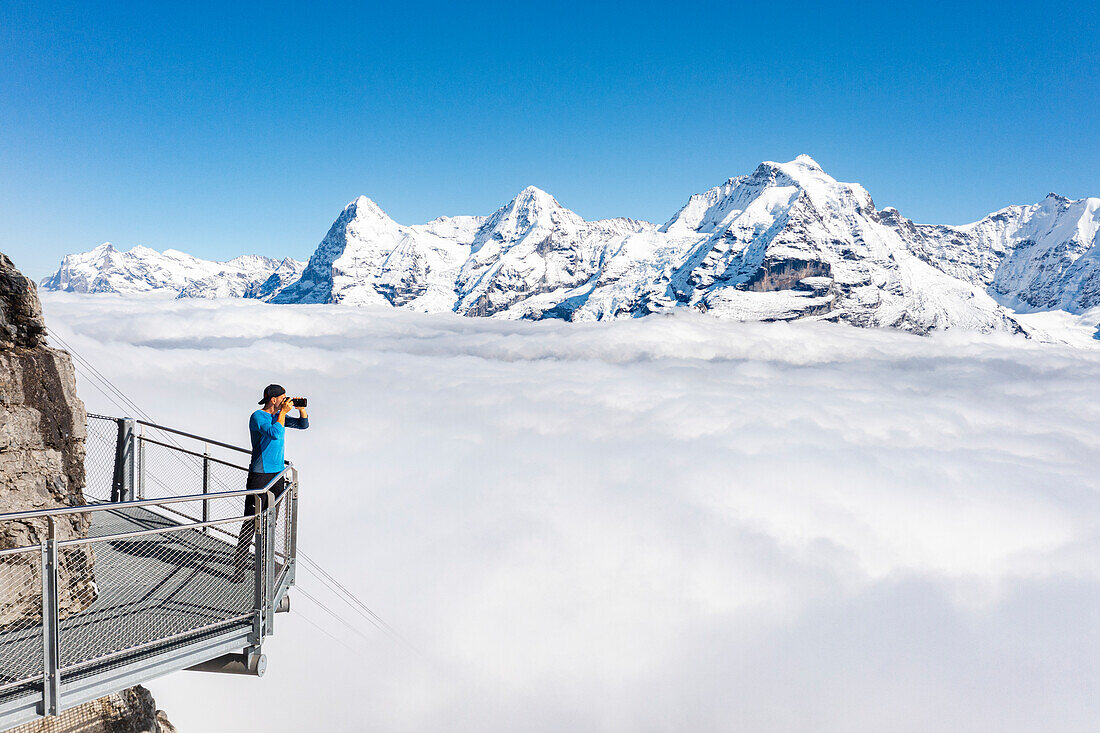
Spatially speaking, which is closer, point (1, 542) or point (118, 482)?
point (1, 542)

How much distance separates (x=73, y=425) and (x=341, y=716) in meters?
203

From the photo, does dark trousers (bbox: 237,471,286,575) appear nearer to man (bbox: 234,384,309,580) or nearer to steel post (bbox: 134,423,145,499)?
man (bbox: 234,384,309,580)

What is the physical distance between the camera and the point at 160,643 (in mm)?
7066

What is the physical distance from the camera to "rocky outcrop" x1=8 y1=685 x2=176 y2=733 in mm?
15309

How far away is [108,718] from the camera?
666 inches

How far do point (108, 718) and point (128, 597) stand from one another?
13.2m

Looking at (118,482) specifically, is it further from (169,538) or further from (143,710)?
(143,710)

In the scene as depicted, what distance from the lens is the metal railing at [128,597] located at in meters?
5.97

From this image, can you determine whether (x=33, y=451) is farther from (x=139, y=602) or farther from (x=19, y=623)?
(x=139, y=602)

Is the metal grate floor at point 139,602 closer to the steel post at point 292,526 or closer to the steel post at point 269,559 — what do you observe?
the steel post at point 269,559

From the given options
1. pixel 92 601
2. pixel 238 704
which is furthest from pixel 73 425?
pixel 238 704

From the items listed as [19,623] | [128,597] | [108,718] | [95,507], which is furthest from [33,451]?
[108,718]

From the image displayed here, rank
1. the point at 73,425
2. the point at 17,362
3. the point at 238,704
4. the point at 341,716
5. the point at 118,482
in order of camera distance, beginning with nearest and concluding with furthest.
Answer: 1. the point at 17,362
2. the point at 73,425
3. the point at 118,482
4. the point at 238,704
5. the point at 341,716

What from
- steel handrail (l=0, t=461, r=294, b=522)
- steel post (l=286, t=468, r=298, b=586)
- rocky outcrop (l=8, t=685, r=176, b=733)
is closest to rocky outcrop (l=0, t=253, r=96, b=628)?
steel handrail (l=0, t=461, r=294, b=522)
